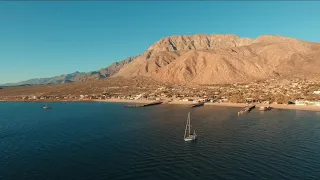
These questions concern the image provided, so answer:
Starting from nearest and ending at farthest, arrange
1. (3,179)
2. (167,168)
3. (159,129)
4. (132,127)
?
(3,179), (167,168), (159,129), (132,127)

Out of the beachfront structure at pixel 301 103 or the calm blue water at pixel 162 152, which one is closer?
the calm blue water at pixel 162 152

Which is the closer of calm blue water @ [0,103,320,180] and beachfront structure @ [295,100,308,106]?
calm blue water @ [0,103,320,180]

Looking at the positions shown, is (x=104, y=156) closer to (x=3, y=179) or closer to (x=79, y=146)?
(x=79, y=146)

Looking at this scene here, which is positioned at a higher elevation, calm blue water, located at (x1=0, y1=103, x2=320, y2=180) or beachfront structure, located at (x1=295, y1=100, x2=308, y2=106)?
beachfront structure, located at (x1=295, y1=100, x2=308, y2=106)

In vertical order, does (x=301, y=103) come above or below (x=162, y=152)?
above

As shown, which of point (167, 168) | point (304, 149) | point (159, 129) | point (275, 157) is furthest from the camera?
point (159, 129)

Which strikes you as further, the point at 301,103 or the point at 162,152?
the point at 301,103

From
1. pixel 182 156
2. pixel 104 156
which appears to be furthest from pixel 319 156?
pixel 104 156

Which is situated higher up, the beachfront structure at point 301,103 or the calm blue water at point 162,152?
the beachfront structure at point 301,103
